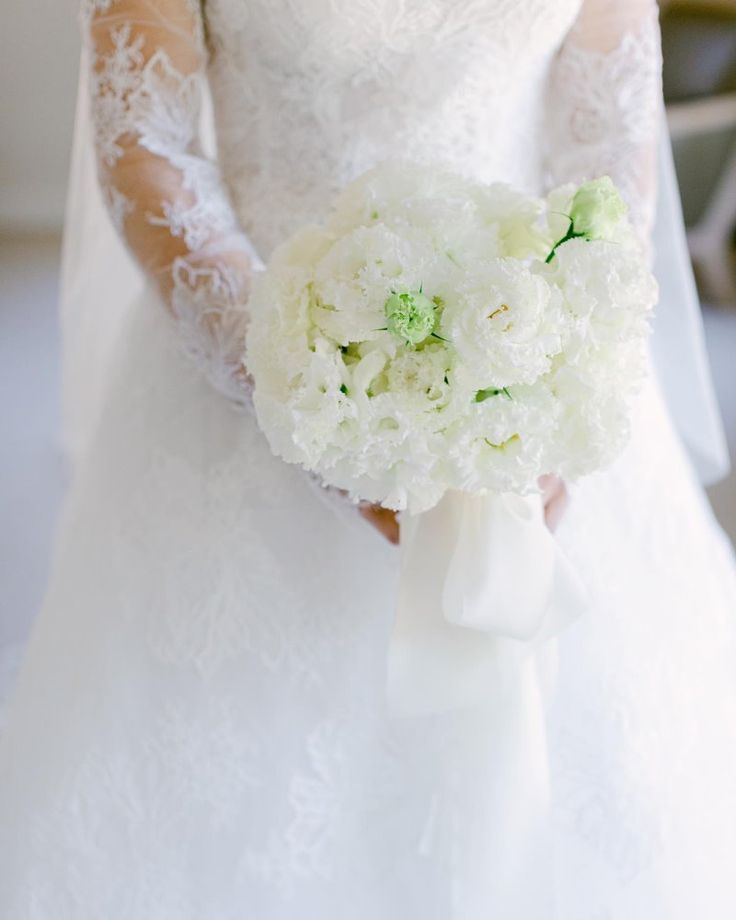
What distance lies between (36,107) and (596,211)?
3.10m

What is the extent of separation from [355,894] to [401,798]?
0.10m

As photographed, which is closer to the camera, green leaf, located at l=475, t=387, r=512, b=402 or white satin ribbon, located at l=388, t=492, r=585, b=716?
green leaf, located at l=475, t=387, r=512, b=402

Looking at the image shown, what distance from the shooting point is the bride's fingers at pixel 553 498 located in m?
0.99

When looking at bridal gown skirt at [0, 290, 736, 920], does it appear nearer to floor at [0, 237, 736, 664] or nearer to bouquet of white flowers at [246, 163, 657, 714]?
bouquet of white flowers at [246, 163, 657, 714]

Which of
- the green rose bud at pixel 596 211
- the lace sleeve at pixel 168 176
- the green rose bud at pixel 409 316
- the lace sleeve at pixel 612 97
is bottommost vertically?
the green rose bud at pixel 409 316

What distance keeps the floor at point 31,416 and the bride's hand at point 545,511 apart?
1216mm

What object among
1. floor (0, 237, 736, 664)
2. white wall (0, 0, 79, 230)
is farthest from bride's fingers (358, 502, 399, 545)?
white wall (0, 0, 79, 230)

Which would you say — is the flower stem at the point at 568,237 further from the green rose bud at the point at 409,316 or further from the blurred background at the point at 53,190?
the blurred background at the point at 53,190

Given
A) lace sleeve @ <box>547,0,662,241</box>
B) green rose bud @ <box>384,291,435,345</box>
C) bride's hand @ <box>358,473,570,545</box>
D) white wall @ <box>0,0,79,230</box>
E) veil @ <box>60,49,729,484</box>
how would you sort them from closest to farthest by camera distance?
green rose bud @ <box>384,291,435,345</box>
bride's hand @ <box>358,473,570,545</box>
lace sleeve @ <box>547,0,662,241</box>
veil @ <box>60,49,729,484</box>
white wall @ <box>0,0,79,230</box>

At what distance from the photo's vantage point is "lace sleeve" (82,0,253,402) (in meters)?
1.01

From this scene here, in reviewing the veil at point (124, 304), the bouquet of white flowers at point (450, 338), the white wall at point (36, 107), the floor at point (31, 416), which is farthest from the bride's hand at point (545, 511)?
the white wall at point (36, 107)

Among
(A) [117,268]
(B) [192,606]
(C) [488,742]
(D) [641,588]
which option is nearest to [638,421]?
(D) [641,588]

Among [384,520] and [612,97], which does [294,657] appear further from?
[612,97]

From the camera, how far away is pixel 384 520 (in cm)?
99
